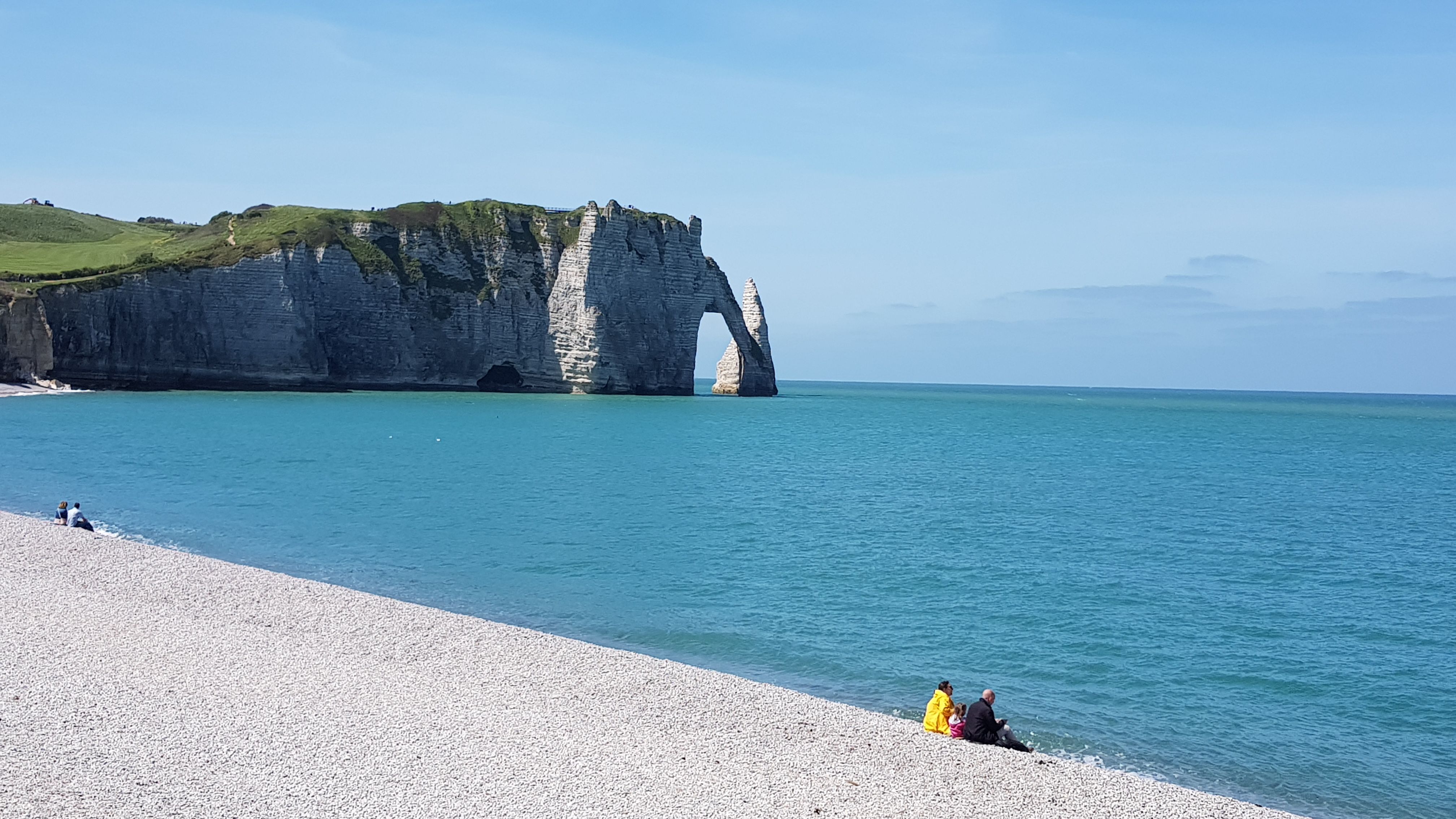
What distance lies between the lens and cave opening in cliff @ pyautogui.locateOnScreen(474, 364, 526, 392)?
118 meters

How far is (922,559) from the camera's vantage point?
29.9 m

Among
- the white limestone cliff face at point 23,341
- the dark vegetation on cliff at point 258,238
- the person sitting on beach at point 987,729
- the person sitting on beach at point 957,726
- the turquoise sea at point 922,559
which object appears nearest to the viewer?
the person sitting on beach at point 987,729

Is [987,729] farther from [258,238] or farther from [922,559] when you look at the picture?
[258,238]

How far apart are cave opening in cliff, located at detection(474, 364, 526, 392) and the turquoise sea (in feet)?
159

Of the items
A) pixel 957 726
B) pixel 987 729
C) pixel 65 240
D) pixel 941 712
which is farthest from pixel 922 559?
pixel 65 240

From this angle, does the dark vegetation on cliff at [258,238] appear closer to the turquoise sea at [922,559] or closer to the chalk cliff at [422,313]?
the chalk cliff at [422,313]

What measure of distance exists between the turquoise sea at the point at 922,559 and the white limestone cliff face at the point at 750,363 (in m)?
56.8

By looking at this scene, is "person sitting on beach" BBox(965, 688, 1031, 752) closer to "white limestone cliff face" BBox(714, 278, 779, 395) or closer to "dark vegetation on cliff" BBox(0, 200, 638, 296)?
"dark vegetation on cliff" BBox(0, 200, 638, 296)

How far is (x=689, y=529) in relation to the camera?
3394 centimetres

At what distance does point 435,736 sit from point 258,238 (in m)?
99.6

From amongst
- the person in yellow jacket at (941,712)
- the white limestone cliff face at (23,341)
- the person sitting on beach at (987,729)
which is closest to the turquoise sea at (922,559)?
the person sitting on beach at (987,729)

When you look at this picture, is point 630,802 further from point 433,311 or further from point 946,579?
point 433,311

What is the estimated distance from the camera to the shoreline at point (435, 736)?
1089 cm

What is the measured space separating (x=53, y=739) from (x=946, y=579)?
2022 centimetres
